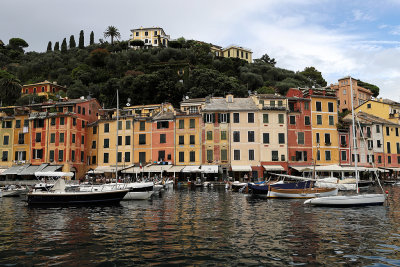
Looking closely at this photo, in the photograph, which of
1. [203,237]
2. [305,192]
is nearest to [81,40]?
[305,192]

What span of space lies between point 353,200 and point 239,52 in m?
104

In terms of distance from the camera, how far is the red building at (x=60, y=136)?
179ft

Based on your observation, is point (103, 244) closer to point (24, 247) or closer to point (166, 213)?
point (24, 247)

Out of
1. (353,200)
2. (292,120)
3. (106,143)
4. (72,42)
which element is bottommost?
(353,200)

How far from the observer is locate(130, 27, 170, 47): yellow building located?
424 feet

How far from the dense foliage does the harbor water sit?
2278 inches

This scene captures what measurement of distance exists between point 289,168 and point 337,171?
725 cm

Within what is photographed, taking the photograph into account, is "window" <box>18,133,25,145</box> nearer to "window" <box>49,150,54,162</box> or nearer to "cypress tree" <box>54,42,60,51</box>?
"window" <box>49,150,54,162</box>

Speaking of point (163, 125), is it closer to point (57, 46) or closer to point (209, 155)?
point (209, 155)

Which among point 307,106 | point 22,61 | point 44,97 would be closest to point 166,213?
point 307,106

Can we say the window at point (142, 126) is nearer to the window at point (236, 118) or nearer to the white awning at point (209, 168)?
the white awning at point (209, 168)

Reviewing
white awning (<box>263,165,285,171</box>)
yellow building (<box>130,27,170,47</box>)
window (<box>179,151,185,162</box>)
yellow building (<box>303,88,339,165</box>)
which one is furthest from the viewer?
yellow building (<box>130,27,170,47</box>)

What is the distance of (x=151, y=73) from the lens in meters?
88.4

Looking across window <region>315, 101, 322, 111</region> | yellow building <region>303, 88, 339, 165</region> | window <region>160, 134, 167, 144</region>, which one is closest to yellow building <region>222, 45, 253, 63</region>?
yellow building <region>303, 88, 339, 165</region>
